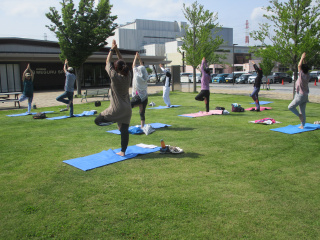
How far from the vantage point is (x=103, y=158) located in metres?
5.98

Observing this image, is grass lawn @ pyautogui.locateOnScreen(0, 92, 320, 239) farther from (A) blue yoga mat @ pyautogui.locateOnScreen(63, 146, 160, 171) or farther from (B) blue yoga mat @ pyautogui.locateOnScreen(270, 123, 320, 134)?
(B) blue yoga mat @ pyautogui.locateOnScreen(270, 123, 320, 134)

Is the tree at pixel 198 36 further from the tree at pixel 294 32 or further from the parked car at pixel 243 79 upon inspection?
the parked car at pixel 243 79

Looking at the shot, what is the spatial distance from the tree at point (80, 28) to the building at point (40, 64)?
8.69 meters

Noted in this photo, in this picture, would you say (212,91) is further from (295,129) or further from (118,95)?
(118,95)

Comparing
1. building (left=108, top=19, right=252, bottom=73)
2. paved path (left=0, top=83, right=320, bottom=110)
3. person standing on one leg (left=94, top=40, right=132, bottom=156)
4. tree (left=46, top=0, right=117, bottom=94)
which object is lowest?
paved path (left=0, top=83, right=320, bottom=110)

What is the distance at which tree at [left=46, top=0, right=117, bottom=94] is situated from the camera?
21547 millimetres

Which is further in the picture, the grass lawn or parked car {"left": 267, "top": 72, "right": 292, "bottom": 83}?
parked car {"left": 267, "top": 72, "right": 292, "bottom": 83}

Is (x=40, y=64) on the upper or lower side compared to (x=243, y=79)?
upper

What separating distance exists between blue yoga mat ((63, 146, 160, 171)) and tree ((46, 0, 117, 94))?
16.9 metres

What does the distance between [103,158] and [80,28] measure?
18207 millimetres

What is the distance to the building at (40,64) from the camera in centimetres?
2872

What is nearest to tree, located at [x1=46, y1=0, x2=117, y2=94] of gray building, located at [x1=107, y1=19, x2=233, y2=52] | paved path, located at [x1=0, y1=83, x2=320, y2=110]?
paved path, located at [x1=0, y1=83, x2=320, y2=110]

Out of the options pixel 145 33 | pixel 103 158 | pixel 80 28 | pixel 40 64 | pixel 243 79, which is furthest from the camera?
pixel 145 33

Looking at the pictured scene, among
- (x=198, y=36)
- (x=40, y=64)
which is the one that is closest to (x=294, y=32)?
(x=198, y=36)
